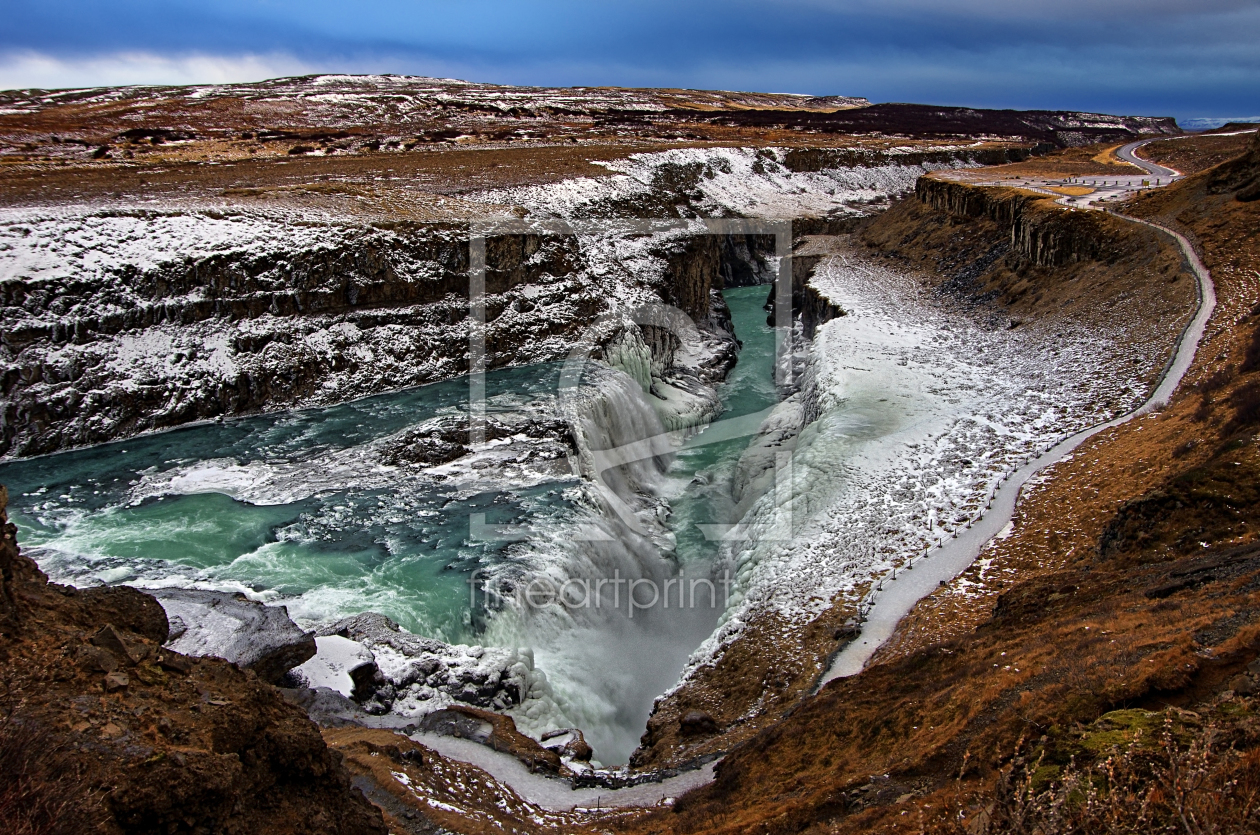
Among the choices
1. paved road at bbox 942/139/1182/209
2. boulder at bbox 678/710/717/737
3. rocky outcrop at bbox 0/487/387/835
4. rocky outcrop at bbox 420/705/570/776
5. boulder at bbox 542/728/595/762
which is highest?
paved road at bbox 942/139/1182/209

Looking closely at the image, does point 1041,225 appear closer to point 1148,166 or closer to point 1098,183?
point 1098,183

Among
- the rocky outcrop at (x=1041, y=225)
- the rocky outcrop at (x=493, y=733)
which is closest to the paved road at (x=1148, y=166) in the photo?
the rocky outcrop at (x=1041, y=225)

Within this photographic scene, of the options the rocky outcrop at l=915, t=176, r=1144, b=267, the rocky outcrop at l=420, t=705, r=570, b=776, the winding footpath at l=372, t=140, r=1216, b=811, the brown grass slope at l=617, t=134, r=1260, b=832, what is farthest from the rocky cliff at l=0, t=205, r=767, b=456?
the rocky outcrop at l=915, t=176, r=1144, b=267

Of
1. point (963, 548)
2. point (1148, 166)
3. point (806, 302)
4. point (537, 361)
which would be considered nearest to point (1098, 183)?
point (1148, 166)

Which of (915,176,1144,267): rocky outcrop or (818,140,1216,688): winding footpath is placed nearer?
(818,140,1216,688): winding footpath

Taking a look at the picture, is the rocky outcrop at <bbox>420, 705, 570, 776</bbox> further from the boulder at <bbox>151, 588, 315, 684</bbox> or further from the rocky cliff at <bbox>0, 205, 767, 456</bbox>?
the rocky cliff at <bbox>0, 205, 767, 456</bbox>

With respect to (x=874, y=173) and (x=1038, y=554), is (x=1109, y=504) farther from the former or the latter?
(x=874, y=173)
